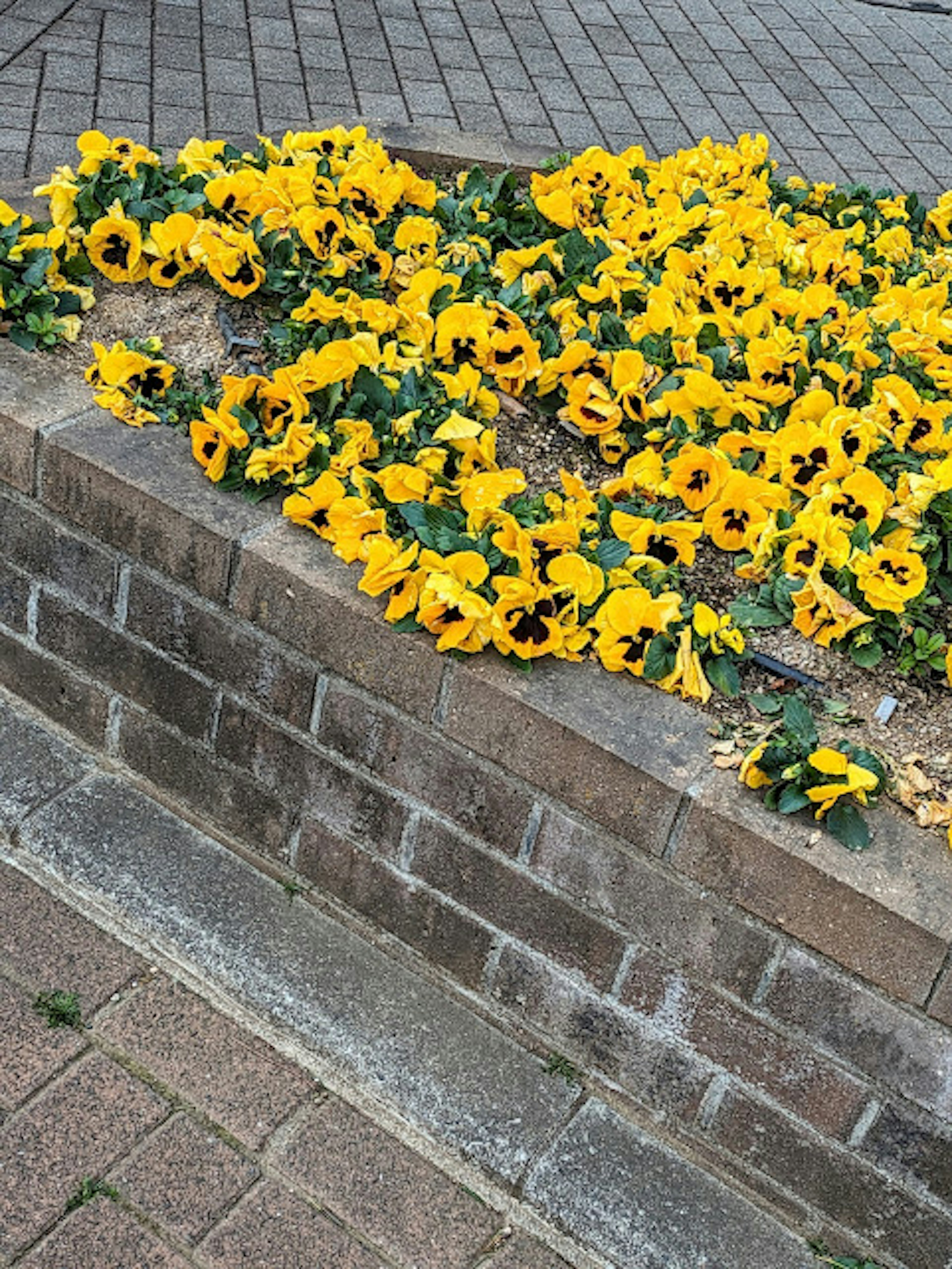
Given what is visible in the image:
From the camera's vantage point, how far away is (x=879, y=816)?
7.72ft

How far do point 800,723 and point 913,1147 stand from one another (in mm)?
708

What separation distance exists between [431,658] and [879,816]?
79 centimetres

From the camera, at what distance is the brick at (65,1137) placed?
2279mm

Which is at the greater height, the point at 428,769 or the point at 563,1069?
the point at 428,769

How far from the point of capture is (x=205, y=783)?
9.89 ft

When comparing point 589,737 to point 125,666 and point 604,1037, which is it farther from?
point 125,666

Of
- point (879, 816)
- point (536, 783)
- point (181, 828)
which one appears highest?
point (879, 816)

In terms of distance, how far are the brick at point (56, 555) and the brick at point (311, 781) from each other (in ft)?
1.21

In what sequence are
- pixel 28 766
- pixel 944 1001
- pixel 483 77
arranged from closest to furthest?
pixel 944 1001
pixel 28 766
pixel 483 77

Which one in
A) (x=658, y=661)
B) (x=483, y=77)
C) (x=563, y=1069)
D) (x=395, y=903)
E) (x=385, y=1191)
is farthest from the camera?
(x=483, y=77)

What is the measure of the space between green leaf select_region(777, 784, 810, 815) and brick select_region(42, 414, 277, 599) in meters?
1.10

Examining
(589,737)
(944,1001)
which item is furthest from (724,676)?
(944,1001)

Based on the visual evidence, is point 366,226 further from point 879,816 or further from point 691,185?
point 879,816

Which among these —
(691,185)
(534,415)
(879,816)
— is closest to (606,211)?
(691,185)
